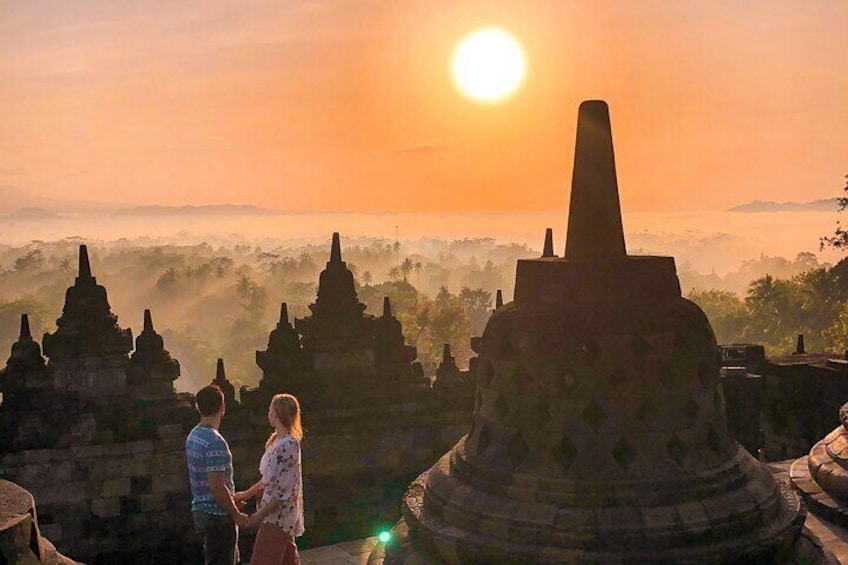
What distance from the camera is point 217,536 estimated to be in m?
7.38

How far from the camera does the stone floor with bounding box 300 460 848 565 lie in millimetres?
9539

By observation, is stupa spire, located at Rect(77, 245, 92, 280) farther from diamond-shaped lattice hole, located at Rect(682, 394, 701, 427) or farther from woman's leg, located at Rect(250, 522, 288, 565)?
diamond-shaped lattice hole, located at Rect(682, 394, 701, 427)

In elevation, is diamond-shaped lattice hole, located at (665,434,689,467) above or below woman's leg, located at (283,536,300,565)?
above

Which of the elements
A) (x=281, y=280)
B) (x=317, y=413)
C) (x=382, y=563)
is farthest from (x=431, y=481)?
(x=281, y=280)

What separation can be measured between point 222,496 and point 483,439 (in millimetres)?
2277

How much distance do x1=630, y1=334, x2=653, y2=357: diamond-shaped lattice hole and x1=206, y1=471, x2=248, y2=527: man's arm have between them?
3.48 m

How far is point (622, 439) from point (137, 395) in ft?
26.5

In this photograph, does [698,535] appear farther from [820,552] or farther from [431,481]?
[431,481]

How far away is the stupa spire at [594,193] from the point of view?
746 cm

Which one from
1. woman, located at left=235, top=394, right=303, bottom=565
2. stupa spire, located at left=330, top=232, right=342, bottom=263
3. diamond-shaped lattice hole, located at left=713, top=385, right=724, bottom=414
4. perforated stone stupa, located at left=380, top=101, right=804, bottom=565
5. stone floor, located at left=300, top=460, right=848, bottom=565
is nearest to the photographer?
perforated stone stupa, located at left=380, top=101, right=804, bottom=565

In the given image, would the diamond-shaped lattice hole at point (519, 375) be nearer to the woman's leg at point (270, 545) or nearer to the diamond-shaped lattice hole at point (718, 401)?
the diamond-shaped lattice hole at point (718, 401)

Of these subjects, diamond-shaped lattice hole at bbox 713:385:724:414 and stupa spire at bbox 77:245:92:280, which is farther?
stupa spire at bbox 77:245:92:280

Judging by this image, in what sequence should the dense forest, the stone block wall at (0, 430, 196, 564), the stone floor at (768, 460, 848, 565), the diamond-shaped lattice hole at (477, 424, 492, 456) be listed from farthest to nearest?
the dense forest, the stone block wall at (0, 430, 196, 564), the stone floor at (768, 460, 848, 565), the diamond-shaped lattice hole at (477, 424, 492, 456)

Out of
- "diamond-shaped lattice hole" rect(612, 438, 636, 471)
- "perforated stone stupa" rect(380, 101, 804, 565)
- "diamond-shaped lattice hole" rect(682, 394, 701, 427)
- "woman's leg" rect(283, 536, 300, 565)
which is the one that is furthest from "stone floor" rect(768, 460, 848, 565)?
"woman's leg" rect(283, 536, 300, 565)
